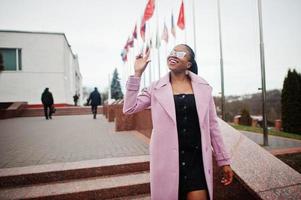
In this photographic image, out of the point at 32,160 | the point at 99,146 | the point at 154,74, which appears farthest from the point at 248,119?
the point at 32,160

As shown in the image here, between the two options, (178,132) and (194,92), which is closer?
(178,132)

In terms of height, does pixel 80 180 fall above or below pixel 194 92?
below

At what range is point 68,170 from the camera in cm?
451

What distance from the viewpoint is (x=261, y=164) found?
153 inches

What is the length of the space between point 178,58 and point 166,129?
62 centimetres

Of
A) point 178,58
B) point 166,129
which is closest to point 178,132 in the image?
point 166,129

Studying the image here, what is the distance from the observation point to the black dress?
79.8 inches

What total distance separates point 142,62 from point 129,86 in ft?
0.82

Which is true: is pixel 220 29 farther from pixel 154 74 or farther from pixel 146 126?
pixel 154 74

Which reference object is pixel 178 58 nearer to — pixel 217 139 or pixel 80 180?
pixel 217 139

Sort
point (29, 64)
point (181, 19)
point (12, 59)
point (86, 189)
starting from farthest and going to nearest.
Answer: point (12, 59) < point (29, 64) < point (181, 19) < point (86, 189)

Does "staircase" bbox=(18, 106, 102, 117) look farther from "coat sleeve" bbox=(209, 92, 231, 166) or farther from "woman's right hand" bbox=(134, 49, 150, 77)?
"coat sleeve" bbox=(209, 92, 231, 166)

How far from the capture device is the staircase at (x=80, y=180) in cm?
400

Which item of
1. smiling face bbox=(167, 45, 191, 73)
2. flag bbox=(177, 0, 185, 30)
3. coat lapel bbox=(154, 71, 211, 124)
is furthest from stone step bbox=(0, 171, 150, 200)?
flag bbox=(177, 0, 185, 30)
